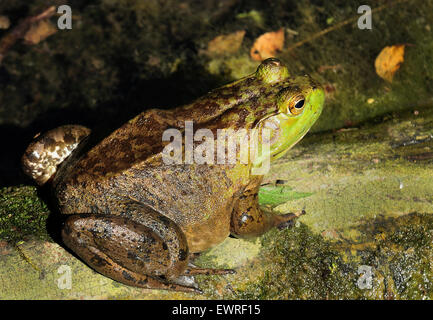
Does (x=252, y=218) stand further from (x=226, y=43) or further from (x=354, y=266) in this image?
(x=226, y=43)

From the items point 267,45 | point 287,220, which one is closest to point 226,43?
point 267,45

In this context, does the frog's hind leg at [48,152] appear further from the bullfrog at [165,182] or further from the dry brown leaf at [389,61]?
the dry brown leaf at [389,61]

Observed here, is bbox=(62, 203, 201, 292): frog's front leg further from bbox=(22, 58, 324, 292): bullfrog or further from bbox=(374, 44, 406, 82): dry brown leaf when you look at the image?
bbox=(374, 44, 406, 82): dry brown leaf

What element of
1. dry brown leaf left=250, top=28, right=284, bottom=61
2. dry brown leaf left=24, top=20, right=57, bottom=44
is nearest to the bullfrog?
dry brown leaf left=250, top=28, right=284, bottom=61

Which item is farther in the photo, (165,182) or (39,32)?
(39,32)

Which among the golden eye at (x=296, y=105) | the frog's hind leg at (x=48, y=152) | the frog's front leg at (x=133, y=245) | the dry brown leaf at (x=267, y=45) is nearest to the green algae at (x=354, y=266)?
the frog's front leg at (x=133, y=245)
